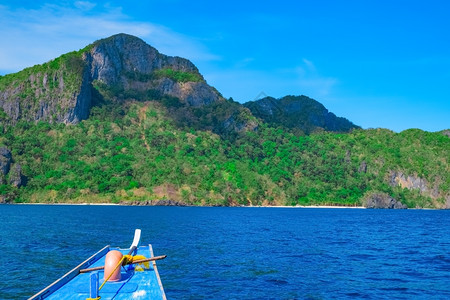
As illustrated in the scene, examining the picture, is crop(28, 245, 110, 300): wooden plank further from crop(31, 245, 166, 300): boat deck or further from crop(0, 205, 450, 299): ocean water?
crop(0, 205, 450, 299): ocean water

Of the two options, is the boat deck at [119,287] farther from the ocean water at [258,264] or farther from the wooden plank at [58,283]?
the ocean water at [258,264]

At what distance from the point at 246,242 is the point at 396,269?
2710cm

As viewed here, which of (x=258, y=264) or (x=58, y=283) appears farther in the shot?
(x=258, y=264)

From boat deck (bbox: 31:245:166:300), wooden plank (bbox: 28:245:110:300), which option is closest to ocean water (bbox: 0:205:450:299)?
boat deck (bbox: 31:245:166:300)

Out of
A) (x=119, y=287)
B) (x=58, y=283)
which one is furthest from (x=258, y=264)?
(x=58, y=283)

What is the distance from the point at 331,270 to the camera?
152ft

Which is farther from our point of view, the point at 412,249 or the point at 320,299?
the point at 412,249

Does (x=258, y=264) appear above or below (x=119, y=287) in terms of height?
below

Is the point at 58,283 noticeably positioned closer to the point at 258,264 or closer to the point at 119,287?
the point at 119,287

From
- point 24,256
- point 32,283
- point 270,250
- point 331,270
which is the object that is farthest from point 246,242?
point 32,283

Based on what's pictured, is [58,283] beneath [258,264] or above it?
above

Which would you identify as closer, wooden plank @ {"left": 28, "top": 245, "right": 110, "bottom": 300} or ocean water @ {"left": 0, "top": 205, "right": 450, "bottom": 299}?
wooden plank @ {"left": 28, "top": 245, "right": 110, "bottom": 300}

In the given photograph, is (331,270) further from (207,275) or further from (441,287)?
(207,275)

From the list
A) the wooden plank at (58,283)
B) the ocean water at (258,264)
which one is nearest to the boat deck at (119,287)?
the wooden plank at (58,283)
